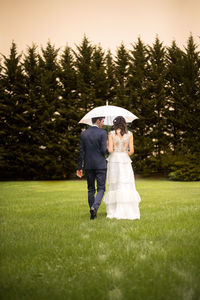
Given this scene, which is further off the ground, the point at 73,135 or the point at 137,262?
the point at 73,135

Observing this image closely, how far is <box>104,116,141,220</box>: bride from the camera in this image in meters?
6.71

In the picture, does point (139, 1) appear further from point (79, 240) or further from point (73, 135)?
point (73, 135)

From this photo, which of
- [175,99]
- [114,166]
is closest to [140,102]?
[175,99]

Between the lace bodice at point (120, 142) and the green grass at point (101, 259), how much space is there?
64.2 inches

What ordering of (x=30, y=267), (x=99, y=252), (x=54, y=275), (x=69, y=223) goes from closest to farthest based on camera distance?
1. (x=54, y=275)
2. (x=30, y=267)
3. (x=99, y=252)
4. (x=69, y=223)

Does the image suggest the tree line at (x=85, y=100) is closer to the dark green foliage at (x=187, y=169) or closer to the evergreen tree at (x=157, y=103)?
the evergreen tree at (x=157, y=103)

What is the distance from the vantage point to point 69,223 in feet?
20.8

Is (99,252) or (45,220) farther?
(45,220)

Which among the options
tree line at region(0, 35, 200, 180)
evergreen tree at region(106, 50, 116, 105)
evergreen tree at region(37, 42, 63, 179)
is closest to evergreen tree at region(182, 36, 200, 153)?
tree line at region(0, 35, 200, 180)

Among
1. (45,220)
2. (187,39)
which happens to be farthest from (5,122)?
(45,220)

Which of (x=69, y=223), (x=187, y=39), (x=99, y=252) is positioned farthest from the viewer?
(x=187, y=39)

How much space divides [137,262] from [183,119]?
76.6 feet

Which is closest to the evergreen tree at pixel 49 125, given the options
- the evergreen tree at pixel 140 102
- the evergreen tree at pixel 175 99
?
the evergreen tree at pixel 140 102

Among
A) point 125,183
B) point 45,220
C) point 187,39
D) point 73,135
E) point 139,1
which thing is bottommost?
point 45,220
